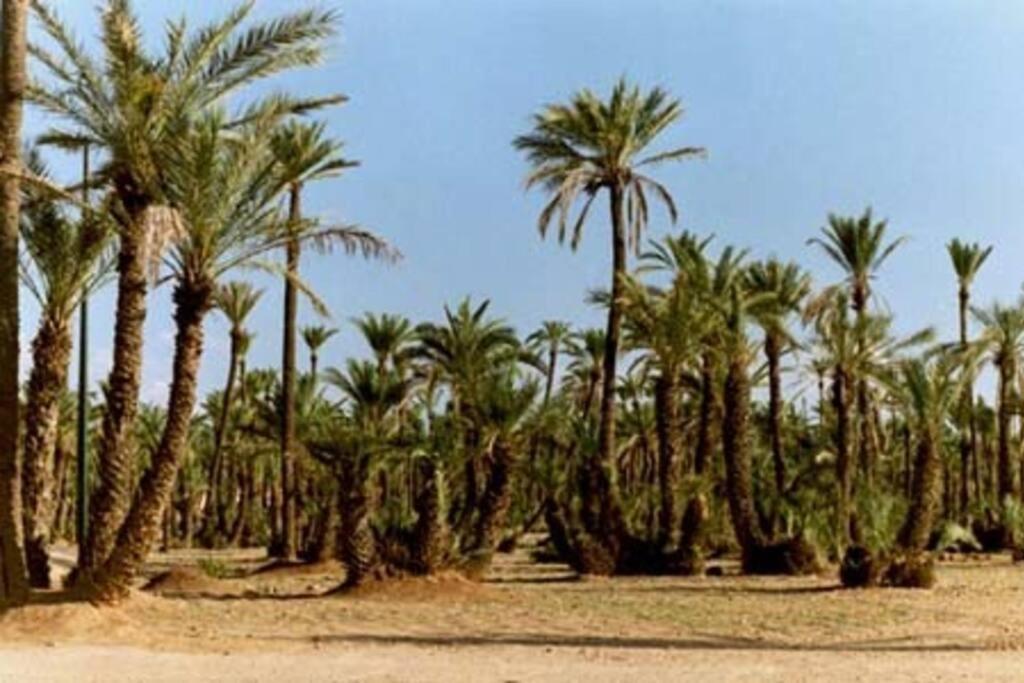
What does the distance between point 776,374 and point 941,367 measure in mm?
10678

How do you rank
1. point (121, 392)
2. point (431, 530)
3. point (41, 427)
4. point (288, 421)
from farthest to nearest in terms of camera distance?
point (288, 421) < point (431, 530) < point (41, 427) < point (121, 392)

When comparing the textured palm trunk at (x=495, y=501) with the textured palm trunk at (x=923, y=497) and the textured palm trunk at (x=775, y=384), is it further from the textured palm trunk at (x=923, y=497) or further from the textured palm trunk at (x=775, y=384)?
the textured palm trunk at (x=775, y=384)

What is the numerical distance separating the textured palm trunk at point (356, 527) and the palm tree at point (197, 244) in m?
5.47

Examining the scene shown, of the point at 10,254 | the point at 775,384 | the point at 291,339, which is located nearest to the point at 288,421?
the point at 291,339

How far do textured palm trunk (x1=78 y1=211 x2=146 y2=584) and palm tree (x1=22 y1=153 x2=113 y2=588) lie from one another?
11.5ft

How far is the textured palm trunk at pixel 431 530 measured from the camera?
2653cm

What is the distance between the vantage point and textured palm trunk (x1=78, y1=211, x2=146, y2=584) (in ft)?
72.2

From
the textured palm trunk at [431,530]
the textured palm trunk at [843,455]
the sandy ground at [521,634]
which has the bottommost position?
the sandy ground at [521,634]

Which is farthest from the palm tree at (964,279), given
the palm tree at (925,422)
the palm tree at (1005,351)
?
the palm tree at (925,422)

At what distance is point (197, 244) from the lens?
68.5 feet

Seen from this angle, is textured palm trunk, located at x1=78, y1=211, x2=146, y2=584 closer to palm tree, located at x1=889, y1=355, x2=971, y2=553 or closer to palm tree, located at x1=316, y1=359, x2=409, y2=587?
palm tree, located at x1=316, y1=359, x2=409, y2=587

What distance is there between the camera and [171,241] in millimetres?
20406

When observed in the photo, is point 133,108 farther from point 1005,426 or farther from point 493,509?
point 1005,426

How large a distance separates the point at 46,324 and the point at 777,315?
65.3 feet
